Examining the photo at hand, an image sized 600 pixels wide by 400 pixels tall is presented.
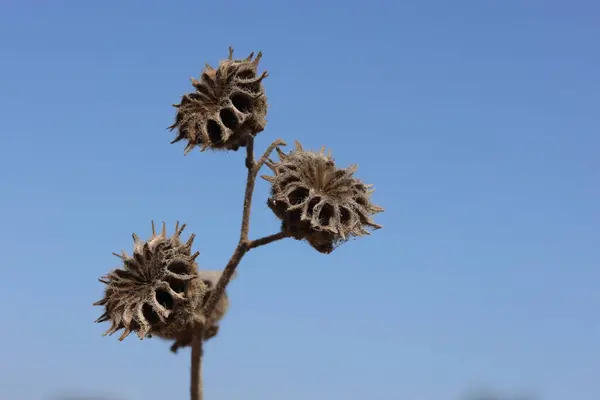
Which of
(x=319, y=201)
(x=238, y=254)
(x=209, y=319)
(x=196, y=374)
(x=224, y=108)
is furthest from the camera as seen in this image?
(x=209, y=319)

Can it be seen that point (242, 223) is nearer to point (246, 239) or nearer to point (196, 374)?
point (246, 239)

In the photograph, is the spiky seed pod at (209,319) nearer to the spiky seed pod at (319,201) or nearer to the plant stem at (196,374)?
the plant stem at (196,374)

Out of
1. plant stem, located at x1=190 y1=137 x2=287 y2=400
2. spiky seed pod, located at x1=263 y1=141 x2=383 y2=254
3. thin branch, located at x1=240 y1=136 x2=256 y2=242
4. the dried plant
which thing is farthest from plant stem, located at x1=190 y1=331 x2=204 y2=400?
spiky seed pod, located at x1=263 y1=141 x2=383 y2=254

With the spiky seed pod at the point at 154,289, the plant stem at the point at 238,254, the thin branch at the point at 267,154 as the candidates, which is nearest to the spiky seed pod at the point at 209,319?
the plant stem at the point at 238,254

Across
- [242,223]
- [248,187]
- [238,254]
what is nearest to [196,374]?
[238,254]

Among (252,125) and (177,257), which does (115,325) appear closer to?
(177,257)

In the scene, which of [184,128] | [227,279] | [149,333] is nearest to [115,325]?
[149,333]
